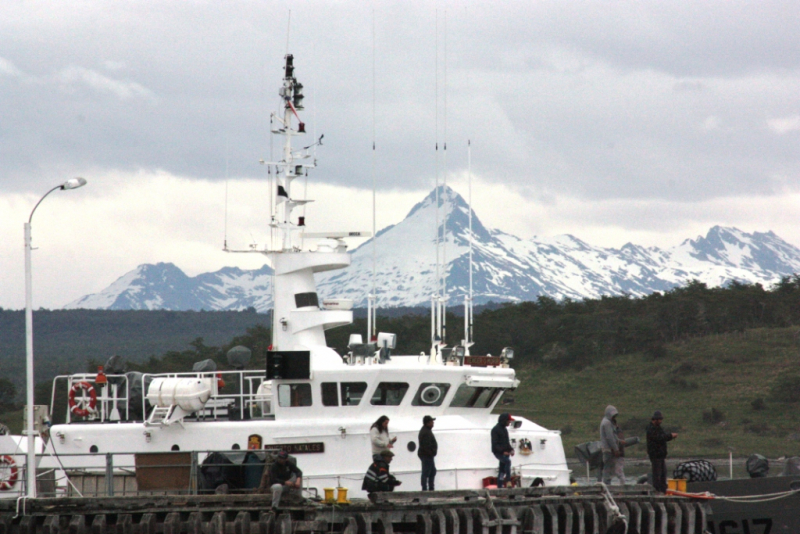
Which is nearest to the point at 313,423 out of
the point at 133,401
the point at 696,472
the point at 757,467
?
the point at 133,401

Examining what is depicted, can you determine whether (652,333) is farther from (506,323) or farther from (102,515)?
(102,515)

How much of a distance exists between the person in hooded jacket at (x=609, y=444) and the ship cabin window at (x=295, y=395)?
5683mm

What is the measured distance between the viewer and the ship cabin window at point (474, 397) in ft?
76.3

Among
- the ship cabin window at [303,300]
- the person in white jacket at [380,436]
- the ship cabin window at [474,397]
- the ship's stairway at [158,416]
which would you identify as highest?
the ship cabin window at [303,300]

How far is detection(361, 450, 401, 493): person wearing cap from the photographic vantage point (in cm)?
2025

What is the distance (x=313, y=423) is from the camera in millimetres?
22734

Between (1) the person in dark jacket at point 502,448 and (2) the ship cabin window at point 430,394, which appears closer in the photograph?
(1) the person in dark jacket at point 502,448

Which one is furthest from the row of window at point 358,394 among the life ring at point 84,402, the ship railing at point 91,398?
the life ring at point 84,402

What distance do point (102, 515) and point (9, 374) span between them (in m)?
105

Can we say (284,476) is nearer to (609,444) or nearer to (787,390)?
(609,444)

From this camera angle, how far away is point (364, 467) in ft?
73.4

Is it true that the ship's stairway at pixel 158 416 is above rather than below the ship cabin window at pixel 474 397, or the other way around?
below

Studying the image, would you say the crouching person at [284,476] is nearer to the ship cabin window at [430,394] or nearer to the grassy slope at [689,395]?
the ship cabin window at [430,394]

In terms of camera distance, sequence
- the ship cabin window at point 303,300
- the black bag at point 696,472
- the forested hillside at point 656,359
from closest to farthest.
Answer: the ship cabin window at point 303,300
the black bag at point 696,472
the forested hillside at point 656,359
